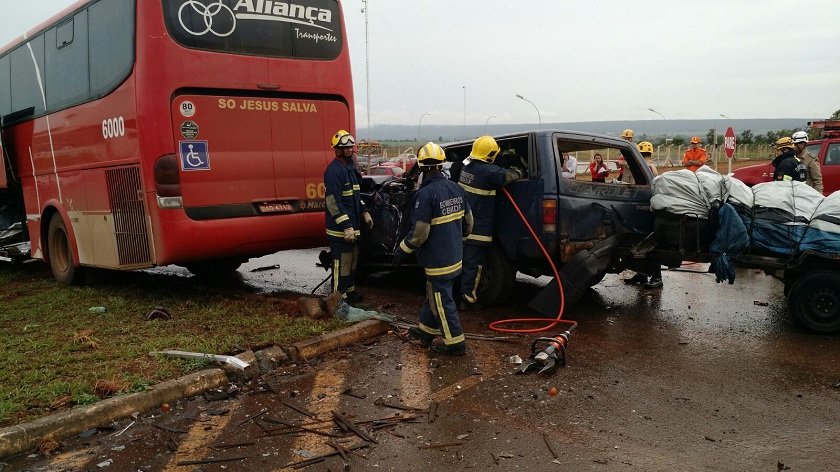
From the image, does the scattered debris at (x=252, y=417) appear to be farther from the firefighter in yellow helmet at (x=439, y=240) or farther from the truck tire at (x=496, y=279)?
the truck tire at (x=496, y=279)

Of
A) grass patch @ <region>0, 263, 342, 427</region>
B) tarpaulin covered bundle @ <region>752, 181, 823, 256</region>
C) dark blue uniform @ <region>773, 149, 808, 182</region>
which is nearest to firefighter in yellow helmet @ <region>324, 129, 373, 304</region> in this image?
grass patch @ <region>0, 263, 342, 427</region>

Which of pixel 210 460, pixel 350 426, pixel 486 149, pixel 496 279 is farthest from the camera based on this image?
pixel 496 279

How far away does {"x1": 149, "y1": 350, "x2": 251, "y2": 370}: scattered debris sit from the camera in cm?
462

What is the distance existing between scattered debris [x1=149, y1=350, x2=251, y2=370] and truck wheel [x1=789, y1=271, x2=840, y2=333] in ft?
15.4

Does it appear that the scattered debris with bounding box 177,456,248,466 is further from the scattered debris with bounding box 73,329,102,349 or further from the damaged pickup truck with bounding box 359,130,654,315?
the damaged pickup truck with bounding box 359,130,654,315

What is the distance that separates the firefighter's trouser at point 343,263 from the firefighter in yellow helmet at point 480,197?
1214 millimetres

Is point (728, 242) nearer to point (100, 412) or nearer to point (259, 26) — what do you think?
point (100, 412)

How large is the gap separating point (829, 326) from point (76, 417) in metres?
5.84

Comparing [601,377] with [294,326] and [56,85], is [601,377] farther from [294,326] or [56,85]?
[56,85]

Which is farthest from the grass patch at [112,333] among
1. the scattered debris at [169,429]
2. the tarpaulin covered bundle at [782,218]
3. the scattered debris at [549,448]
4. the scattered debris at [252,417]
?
the tarpaulin covered bundle at [782,218]

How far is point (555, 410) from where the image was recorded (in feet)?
13.2

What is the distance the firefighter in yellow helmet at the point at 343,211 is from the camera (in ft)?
21.5

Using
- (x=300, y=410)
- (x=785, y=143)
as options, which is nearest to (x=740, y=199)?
(x=785, y=143)

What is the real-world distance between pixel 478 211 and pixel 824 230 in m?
3.03
